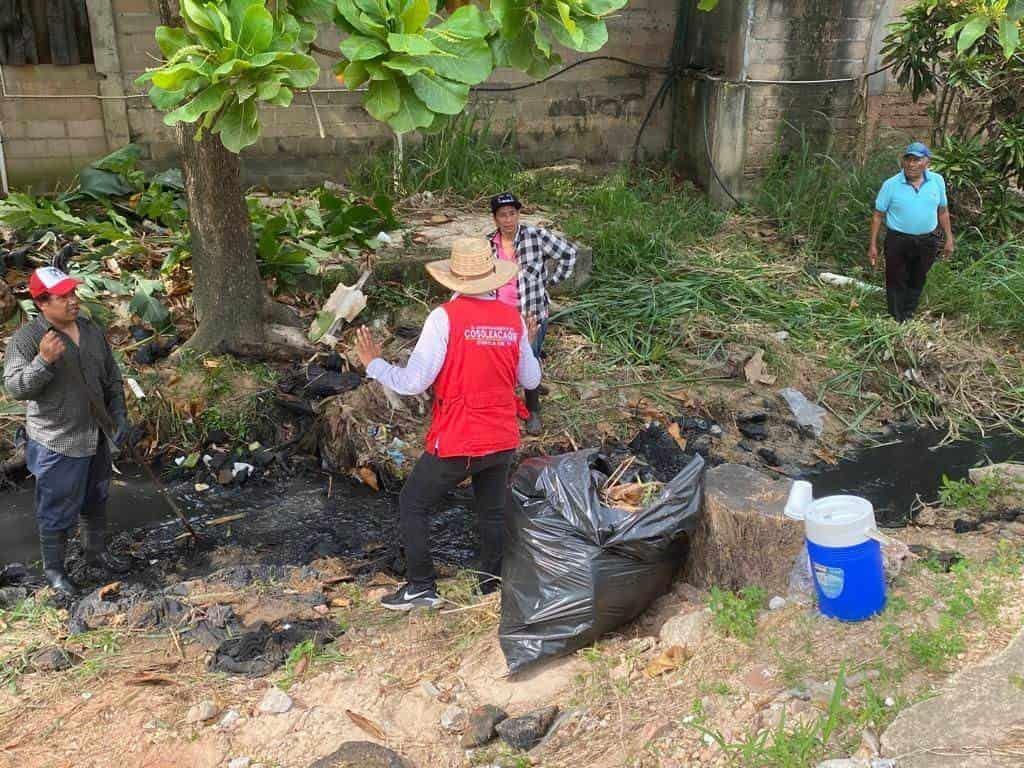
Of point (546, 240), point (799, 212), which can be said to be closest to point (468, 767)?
point (546, 240)

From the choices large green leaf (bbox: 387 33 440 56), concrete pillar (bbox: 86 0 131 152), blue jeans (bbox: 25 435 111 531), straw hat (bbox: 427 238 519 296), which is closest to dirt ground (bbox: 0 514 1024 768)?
blue jeans (bbox: 25 435 111 531)

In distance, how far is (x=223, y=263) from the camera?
688 centimetres

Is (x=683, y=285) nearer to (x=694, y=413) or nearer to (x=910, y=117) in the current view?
(x=694, y=413)

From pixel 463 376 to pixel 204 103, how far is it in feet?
4.81

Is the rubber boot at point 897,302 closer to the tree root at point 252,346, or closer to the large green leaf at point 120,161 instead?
the tree root at point 252,346

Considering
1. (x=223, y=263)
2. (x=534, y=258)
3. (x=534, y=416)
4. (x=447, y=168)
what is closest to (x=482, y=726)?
(x=534, y=416)

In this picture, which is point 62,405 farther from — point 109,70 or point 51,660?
point 109,70

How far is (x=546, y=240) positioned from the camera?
6.26 m

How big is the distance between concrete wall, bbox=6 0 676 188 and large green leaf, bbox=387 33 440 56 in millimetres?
6526

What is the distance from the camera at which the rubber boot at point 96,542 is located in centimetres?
520

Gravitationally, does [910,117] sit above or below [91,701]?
above

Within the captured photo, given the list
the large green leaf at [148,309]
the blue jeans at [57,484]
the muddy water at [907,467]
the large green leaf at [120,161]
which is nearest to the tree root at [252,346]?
the large green leaf at [148,309]

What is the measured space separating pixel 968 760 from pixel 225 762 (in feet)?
7.84

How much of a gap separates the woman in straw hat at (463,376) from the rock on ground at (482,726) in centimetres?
106
